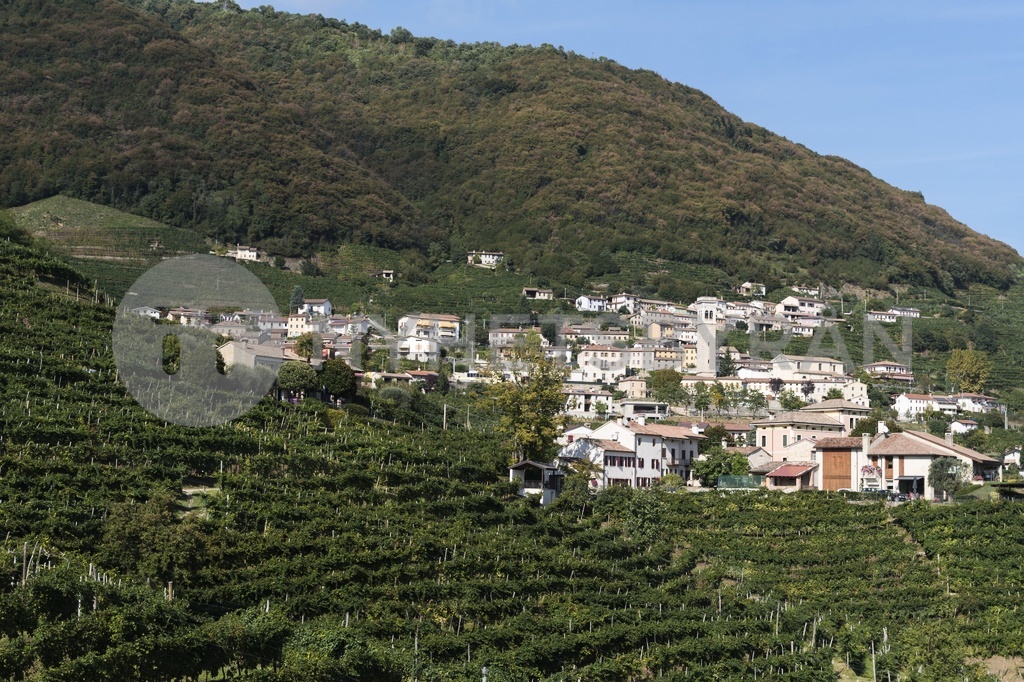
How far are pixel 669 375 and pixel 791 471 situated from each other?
3539cm

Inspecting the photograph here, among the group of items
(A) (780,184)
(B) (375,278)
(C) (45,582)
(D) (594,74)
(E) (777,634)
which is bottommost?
(E) (777,634)

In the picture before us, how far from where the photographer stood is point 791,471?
51344 millimetres

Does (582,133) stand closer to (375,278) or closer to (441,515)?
(375,278)

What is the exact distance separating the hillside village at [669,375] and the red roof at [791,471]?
9 centimetres

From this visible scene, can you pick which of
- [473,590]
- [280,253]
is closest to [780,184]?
[280,253]

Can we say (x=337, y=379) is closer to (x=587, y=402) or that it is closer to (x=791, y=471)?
(x=791, y=471)

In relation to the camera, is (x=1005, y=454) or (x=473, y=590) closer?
(x=473, y=590)

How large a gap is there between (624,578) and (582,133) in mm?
124550

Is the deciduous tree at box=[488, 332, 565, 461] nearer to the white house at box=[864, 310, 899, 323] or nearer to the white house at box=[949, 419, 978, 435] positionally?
the white house at box=[949, 419, 978, 435]

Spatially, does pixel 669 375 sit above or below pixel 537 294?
below

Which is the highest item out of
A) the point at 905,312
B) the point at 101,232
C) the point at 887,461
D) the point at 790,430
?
the point at 101,232

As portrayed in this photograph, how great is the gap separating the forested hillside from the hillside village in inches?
360

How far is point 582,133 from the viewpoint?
157 metres

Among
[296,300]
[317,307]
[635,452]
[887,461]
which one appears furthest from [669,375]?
[887,461]
